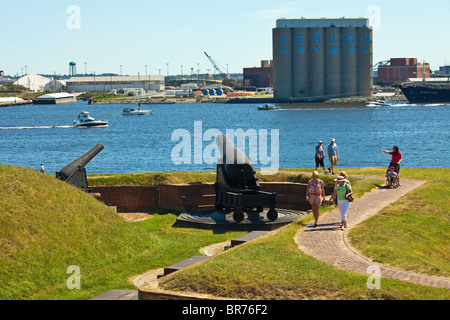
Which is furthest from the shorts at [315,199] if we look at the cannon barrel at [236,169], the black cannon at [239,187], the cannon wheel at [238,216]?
the cannon barrel at [236,169]

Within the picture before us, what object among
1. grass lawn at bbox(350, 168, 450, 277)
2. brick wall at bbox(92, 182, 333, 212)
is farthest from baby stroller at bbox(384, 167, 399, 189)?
brick wall at bbox(92, 182, 333, 212)

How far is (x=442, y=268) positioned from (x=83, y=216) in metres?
8.51

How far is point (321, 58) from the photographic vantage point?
151750 millimetres

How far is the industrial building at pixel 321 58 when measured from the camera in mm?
150375

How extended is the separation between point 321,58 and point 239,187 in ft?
445

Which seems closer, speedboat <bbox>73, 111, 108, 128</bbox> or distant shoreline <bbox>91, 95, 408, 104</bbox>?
speedboat <bbox>73, 111, 108, 128</bbox>

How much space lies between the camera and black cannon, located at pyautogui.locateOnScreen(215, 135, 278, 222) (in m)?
19.2

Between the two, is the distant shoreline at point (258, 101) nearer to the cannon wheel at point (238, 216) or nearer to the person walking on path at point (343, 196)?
the cannon wheel at point (238, 216)

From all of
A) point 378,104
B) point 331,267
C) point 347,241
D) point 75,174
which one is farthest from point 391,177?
point 378,104

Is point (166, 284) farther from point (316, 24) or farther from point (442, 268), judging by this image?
point (316, 24)

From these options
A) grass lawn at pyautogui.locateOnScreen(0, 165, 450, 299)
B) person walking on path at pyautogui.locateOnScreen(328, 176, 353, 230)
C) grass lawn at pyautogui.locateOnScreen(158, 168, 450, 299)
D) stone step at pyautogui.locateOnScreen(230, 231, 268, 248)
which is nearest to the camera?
grass lawn at pyautogui.locateOnScreen(158, 168, 450, 299)

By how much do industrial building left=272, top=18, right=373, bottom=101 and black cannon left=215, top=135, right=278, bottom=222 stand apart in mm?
132137

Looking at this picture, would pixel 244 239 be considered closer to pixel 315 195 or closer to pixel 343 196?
pixel 315 195

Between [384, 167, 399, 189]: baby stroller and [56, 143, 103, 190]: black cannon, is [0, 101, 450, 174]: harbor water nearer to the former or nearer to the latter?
[56, 143, 103, 190]: black cannon
